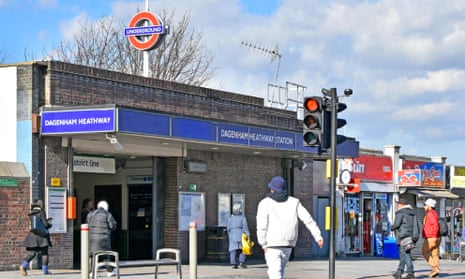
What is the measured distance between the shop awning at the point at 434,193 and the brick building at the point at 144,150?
6592 millimetres

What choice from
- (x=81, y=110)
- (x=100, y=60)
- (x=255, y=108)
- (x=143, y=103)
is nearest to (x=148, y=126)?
(x=81, y=110)

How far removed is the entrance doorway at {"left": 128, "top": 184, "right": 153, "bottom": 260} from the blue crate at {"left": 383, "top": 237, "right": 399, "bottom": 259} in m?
12.4

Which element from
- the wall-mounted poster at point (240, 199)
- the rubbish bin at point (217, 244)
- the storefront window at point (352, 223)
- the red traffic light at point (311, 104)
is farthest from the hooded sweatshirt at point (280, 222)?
the storefront window at point (352, 223)

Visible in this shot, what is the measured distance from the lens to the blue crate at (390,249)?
34.2 meters

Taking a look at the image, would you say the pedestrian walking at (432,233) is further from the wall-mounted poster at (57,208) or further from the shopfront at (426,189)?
the shopfront at (426,189)

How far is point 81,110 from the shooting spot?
64.7ft

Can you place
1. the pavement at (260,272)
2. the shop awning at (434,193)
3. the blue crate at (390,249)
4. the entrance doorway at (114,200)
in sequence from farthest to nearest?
the shop awning at (434,193) → the blue crate at (390,249) → the entrance doorway at (114,200) → the pavement at (260,272)

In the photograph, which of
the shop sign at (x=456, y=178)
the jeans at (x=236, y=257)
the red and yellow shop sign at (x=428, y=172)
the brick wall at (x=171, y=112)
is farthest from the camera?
the shop sign at (x=456, y=178)

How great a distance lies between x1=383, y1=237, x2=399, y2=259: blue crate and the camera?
34.2m

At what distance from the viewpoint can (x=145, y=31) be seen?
2492 centimetres

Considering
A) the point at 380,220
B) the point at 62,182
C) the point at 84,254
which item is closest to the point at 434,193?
the point at 380,220

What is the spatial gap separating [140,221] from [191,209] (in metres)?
1.65

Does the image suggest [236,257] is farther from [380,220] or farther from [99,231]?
[380,220]

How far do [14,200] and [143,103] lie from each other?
4.75 meters
